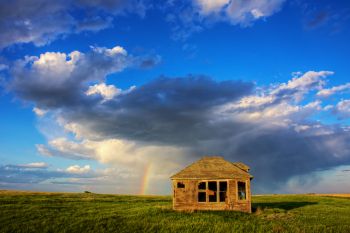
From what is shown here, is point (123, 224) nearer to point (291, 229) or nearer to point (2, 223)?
point (2, 223)

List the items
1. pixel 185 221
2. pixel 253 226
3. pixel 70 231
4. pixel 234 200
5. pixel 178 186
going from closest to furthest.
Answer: pixel 70 231, pixel 253 226, pixel 185 221, pixel 234 200, pixel 178 186

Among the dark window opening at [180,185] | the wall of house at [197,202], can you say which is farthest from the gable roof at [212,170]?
→ the dark window opening at [180,185]

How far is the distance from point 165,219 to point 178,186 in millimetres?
9980

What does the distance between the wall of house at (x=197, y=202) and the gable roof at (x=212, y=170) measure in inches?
25.3

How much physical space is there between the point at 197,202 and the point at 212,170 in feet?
12.9

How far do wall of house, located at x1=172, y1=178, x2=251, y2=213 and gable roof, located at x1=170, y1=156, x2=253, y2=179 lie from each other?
2.11ft

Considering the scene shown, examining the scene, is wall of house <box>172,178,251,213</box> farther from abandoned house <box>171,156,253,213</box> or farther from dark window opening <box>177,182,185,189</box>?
dark window opening <box>177,182,185,189</box>

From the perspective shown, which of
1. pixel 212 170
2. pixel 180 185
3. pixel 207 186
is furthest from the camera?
pixel 180 185

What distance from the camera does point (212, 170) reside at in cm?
3994

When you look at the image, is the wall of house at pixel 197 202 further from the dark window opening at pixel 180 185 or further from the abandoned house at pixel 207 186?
the dark window opening at pixel 180 185

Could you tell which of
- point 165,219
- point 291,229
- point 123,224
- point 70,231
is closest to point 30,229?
point 70,231

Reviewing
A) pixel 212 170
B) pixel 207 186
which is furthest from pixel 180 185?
pixel 212 170

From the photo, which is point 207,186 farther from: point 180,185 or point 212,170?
point 180,185

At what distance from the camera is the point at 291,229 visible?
2706 centimetres
